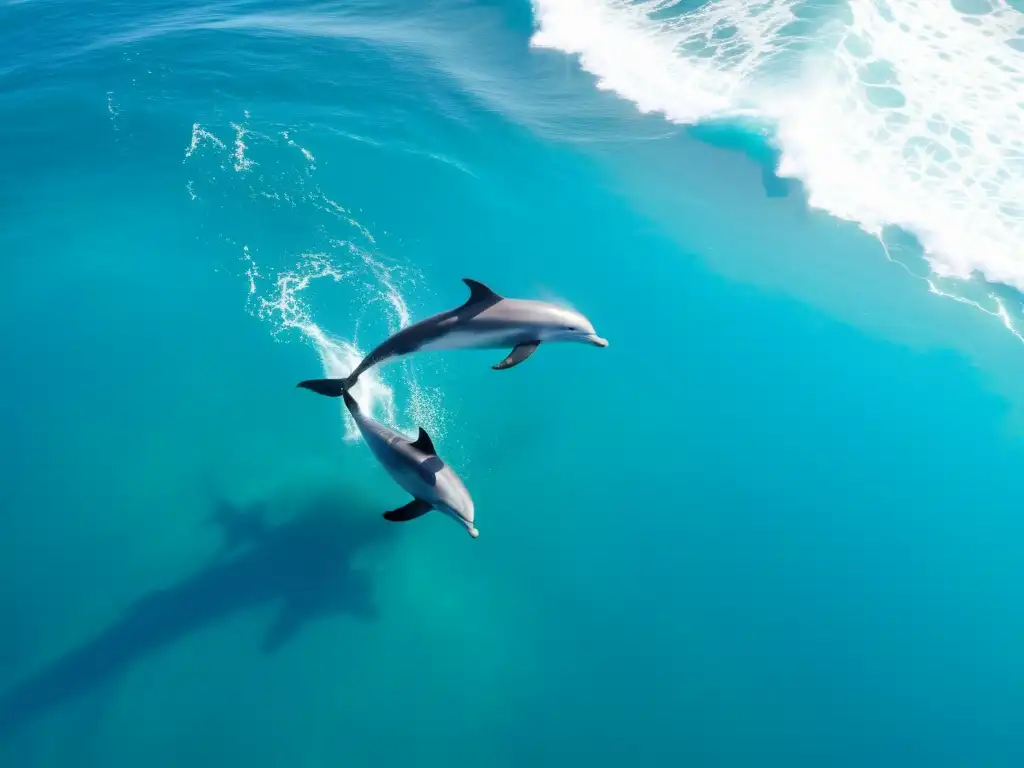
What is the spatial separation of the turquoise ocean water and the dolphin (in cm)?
257

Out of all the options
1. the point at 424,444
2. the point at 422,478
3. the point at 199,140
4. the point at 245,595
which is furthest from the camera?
the point at 199,140

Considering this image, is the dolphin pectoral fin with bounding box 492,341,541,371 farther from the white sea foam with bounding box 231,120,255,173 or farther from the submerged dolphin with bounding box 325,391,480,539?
the white sea foam with bounding box 231,120,255,173

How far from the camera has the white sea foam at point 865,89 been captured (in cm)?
1662

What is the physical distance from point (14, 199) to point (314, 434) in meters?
10.5

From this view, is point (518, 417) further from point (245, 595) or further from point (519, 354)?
point (245, 595)

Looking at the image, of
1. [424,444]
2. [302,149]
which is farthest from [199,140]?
[424,444]

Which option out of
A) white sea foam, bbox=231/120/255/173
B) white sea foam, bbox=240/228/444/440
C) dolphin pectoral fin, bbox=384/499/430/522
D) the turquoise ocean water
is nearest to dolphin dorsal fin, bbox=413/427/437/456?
dolphin pectoral fin, bbox=384/499/430/522

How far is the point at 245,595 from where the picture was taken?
10.5 meters

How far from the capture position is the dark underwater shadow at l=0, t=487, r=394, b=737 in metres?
9.74

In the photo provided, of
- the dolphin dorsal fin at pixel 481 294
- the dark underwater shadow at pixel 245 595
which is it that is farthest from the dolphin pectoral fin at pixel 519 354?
→ the dark underwater shadow at pixel 245 595

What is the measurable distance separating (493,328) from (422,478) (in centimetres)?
242

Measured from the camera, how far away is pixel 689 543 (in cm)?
1138

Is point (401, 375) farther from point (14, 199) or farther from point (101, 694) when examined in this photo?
point (14, 199)

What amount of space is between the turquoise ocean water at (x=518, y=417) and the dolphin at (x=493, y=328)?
8.42 feet
